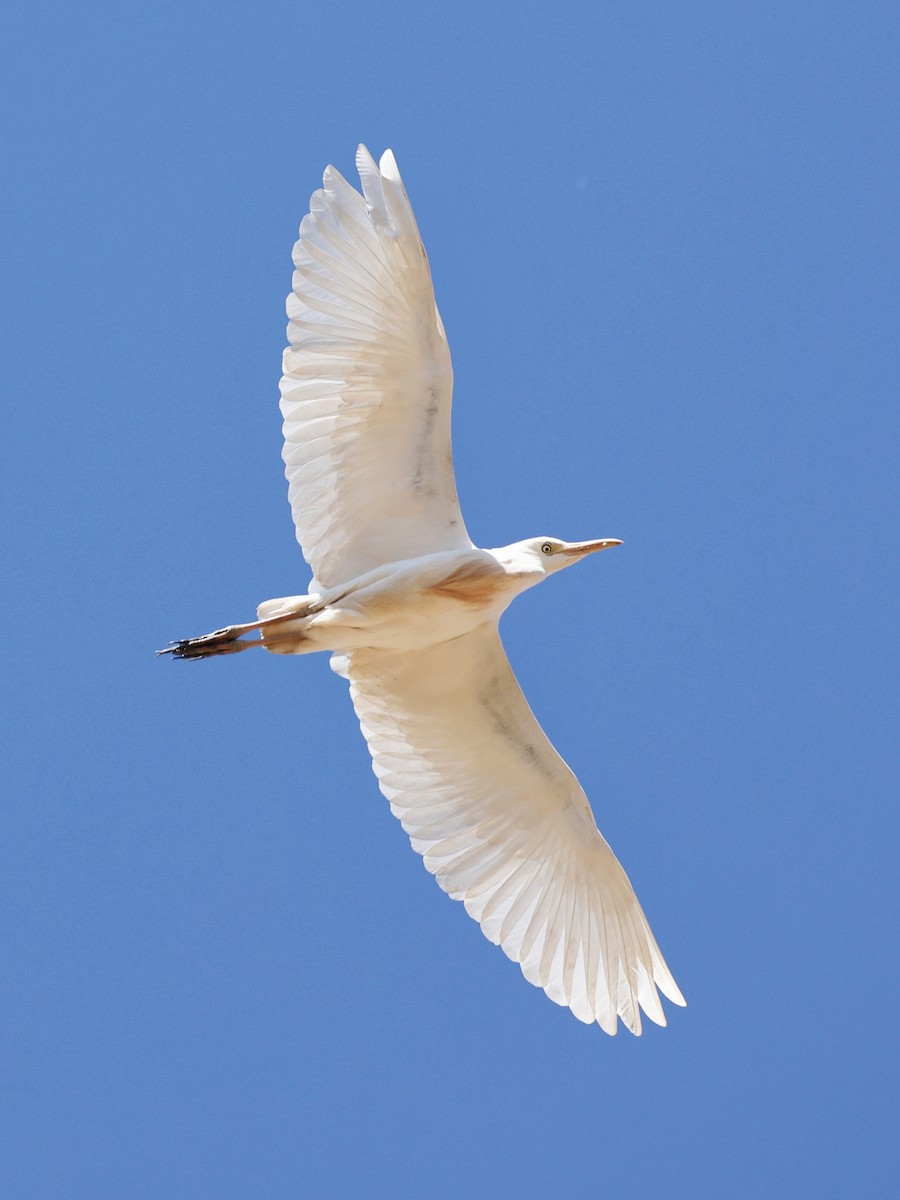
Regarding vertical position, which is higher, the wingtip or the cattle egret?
the wingtip

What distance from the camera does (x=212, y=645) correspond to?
11.0m

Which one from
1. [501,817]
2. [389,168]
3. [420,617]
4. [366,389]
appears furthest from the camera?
[501,817]

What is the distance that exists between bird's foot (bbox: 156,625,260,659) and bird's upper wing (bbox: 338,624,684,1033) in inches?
30.5

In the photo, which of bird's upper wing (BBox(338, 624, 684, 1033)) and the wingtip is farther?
bird's upper wing (BBox(338, 624, 684, 1033))

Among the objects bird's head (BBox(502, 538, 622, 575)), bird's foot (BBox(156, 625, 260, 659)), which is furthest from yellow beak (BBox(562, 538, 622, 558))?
bird's foot (BBox(156, 625, 260, 659))

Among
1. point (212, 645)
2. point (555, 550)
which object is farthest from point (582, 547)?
point (212, 645)

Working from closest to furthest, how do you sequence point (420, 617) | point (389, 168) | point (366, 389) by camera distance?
point (389, 168), point (366, 389), point (420, 617)

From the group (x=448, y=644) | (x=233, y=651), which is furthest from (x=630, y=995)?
(x=233, y=651)

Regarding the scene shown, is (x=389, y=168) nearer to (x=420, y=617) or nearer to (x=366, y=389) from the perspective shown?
(x=366, y=389)

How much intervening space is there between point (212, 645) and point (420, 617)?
131 cm

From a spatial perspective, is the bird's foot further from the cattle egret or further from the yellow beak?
the yellow beak

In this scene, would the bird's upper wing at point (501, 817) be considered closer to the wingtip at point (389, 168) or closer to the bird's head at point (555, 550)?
the bird's head at point (555, 550)

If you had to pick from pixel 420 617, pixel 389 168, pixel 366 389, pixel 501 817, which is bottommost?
pixel 501 817

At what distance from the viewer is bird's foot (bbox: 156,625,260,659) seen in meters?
10.9
